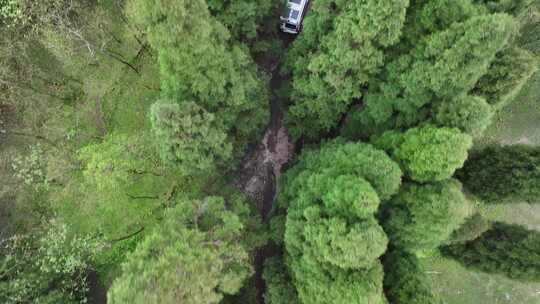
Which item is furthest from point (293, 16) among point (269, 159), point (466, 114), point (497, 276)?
point (497, 276)

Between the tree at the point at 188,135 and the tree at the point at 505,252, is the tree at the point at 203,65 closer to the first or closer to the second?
the tree at the point at 188,135

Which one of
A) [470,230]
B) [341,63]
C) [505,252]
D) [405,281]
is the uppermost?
[341,63]

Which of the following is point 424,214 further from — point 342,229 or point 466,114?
point 466,114

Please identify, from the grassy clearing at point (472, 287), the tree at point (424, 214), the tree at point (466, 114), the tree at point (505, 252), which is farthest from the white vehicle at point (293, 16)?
the grassy clearing at point (472, 287)

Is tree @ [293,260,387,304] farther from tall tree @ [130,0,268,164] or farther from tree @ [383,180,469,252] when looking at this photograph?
tall tree @ [130,0,268,164]

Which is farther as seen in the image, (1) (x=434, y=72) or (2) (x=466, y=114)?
(1) (x=434, y=72)

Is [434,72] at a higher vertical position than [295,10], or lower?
lower

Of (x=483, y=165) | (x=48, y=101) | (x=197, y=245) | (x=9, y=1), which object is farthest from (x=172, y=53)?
(x=483, y=165)
